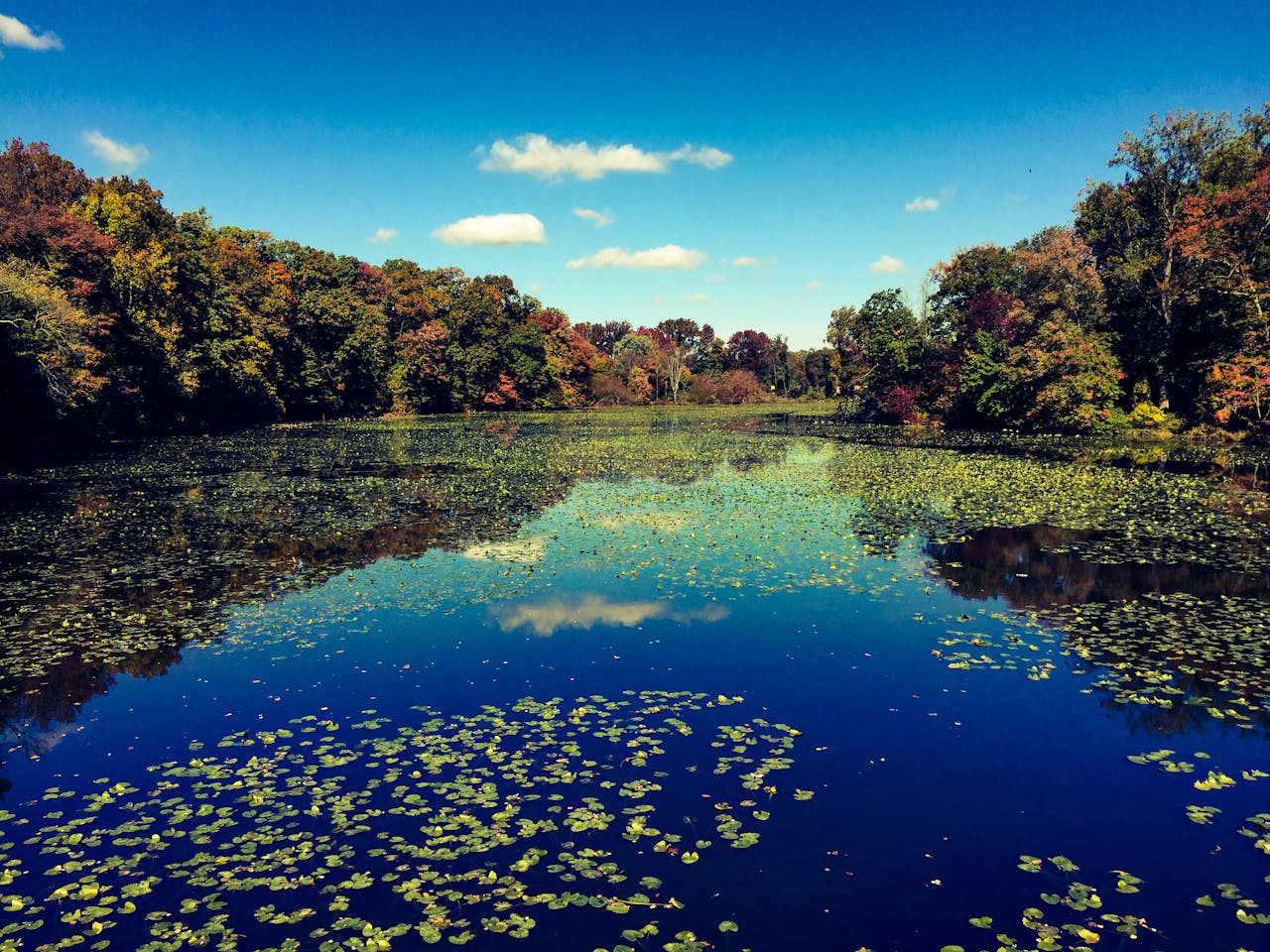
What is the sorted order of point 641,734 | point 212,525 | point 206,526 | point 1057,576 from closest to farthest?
point 641,734 < point 1057,576 < point 206,526 < point 212,525

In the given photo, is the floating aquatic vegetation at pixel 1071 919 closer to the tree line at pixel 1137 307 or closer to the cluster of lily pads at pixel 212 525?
the cluster of lily pads at pixel 212 525

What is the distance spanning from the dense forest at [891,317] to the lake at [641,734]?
88.0ft

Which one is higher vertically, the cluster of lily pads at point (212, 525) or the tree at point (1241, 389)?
the tree at point (1241, 389)

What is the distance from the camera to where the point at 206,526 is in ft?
72.8

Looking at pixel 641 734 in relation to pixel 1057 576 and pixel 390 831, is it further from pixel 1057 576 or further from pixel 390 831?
pixel 1057 576

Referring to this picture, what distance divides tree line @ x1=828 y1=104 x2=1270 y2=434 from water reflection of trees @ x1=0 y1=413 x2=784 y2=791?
19748mm

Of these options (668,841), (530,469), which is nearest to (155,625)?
(668,841)

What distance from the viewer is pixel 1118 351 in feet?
168

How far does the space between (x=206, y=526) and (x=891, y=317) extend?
5770 cm

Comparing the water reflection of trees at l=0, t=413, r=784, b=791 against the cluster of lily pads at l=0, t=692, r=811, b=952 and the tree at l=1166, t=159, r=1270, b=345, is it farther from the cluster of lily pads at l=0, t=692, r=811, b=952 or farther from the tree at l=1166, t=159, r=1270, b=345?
the tree at l=1166, t=159, r=1270, b=345

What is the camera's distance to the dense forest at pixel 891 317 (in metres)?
40.8

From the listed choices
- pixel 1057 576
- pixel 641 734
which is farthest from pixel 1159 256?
pixel 641 734

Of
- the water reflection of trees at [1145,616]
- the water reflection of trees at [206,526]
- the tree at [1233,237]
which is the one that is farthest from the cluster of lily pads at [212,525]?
the tree at [1233,237]

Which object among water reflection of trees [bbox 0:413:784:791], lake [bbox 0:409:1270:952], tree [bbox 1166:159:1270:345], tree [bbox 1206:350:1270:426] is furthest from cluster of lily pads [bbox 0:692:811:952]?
tree [bbox 1166:159:1270:345]
